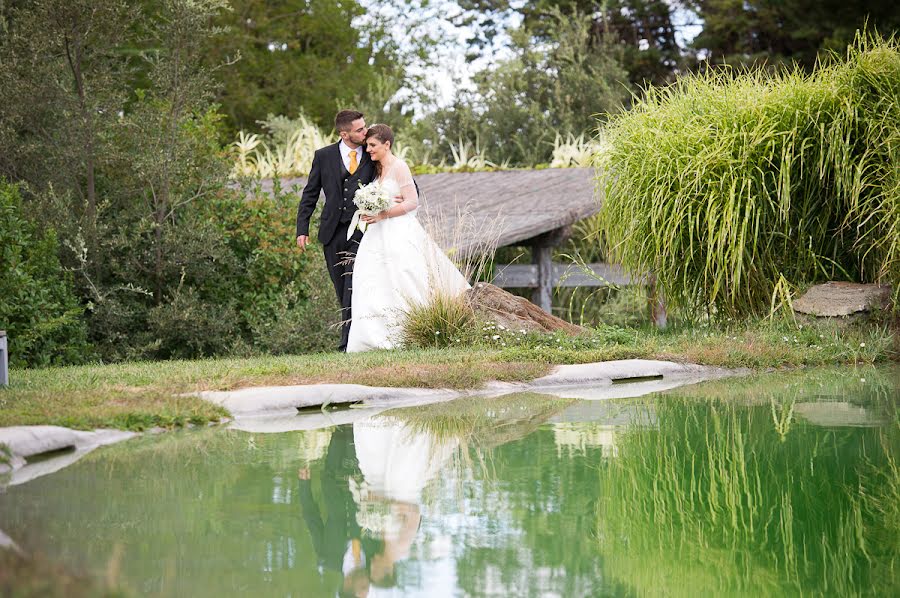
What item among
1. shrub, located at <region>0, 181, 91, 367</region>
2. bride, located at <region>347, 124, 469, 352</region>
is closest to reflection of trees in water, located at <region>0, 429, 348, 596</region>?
shrub, located at <region>0, 181, 91, 367</region>

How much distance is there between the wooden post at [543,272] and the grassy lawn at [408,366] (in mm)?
4427

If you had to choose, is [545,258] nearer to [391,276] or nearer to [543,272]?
[543,272]

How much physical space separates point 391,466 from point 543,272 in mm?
10087

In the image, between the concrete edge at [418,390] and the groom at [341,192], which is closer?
the concrete edge at [418,390]

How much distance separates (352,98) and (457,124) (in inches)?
283

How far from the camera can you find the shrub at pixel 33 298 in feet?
25.5

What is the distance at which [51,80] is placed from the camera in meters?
8.93

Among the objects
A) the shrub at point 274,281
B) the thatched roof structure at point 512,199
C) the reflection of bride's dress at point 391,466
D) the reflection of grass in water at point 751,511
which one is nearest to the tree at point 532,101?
the thatched roof structure at point 512,199

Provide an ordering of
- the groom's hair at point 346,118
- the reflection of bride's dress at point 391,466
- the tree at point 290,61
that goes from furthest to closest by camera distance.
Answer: the tree at point 290,61 → the groom's hair at point 346,118 → the reflection of bride's dress at point 391,466

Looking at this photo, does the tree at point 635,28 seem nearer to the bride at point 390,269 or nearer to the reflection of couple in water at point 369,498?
the bride at point 390,269

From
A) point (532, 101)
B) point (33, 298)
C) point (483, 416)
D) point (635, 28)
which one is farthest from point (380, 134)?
point (635, 28)

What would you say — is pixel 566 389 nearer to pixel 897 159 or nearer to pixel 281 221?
pixel 897 159

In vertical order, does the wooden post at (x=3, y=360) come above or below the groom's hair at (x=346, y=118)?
below

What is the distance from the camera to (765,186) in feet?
29.1
